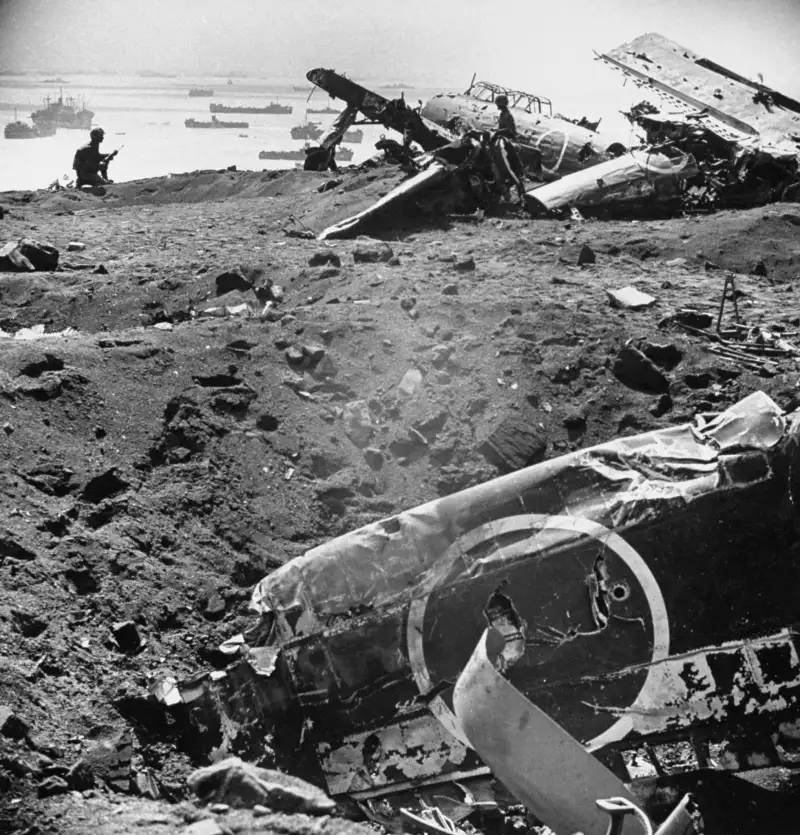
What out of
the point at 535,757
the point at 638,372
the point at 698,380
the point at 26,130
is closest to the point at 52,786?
the point at 535,757

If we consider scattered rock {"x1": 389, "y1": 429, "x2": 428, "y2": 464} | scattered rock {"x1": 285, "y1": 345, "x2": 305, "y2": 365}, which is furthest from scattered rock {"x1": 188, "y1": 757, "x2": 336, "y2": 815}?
scattered rock {"x1": 285, "y1": 345, "x2": 305, "y2": 365}

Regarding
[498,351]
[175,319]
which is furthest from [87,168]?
[498,351]

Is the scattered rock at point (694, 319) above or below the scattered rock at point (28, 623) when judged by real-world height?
above

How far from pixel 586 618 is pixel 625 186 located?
958 centimetres

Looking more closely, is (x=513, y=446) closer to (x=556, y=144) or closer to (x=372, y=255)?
(x=372, y=255)

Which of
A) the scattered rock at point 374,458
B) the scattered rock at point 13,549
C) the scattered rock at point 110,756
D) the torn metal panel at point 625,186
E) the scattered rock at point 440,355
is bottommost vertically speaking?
the scattered rock at point 110,756

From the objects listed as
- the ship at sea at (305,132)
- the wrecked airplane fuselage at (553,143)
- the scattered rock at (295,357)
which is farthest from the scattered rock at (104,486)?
the ship at sea at (305,132)

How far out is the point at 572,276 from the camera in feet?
31.0

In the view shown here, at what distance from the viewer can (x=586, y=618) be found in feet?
13.0

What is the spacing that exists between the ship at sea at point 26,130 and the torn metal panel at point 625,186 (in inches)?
723

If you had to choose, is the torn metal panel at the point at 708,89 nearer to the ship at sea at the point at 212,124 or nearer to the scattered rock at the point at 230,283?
the scattered rock at the point at 230,283

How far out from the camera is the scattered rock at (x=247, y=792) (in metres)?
3.50

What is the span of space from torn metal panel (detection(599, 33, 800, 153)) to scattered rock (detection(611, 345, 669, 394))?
7380mm

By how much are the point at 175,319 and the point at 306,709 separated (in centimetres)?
568
